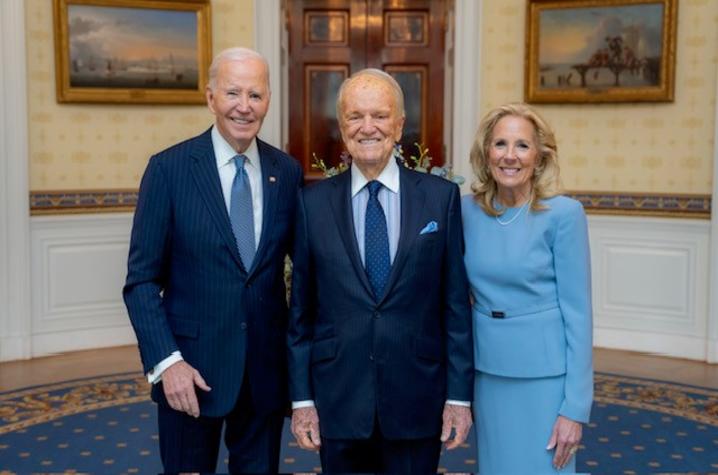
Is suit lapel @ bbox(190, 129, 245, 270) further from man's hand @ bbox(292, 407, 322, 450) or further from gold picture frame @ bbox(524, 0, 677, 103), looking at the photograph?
gold picture frame @ bbox(524, 0, 677, 103)

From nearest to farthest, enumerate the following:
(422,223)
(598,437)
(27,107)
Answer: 1. (422,223)
2. (598,437)
3. (27,107)

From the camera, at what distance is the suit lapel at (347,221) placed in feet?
8.23

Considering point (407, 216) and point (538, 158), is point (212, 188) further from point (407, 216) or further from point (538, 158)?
point (538, 158)

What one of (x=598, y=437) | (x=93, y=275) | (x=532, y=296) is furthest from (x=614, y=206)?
(x=532, y=296)

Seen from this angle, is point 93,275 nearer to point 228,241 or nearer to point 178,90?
point 178,90

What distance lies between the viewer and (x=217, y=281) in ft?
8.71

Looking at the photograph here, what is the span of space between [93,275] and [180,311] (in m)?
4.97

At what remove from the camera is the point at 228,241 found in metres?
2.63

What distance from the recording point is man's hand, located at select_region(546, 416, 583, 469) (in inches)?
102

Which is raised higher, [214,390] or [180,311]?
[180,311]

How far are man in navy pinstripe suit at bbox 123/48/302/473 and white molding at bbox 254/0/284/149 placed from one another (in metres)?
5.05

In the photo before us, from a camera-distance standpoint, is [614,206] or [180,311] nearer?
[180,311]

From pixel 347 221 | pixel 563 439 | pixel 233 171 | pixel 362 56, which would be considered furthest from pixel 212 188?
pixel 362 56

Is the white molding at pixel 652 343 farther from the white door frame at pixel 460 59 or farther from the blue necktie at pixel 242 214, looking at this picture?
the blue necktie at pixel 242 214
